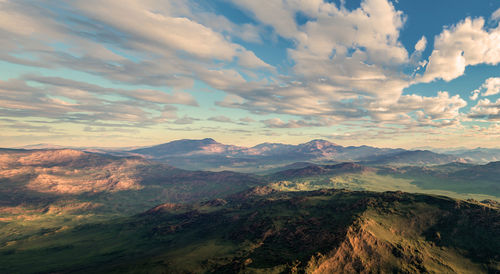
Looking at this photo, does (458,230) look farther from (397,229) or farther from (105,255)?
(105,255)

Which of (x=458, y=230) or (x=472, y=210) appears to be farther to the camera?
(x=472, y=210)

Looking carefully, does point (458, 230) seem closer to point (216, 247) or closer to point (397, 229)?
point (397, 229)

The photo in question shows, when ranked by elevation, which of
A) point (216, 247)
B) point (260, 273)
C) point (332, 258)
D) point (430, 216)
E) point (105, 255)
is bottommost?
point (105, 255)

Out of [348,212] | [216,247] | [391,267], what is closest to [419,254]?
[391,267]

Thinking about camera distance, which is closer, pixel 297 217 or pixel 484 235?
pixel 484 235

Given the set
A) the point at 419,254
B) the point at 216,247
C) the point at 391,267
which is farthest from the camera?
the point at 216,247

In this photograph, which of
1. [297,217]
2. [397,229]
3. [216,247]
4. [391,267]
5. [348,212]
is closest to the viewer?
[391,267]

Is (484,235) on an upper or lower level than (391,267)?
upper

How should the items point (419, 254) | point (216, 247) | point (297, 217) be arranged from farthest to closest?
point (297, 217) < point (216, 247) < point (419, 254)

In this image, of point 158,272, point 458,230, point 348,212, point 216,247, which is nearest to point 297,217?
point 348,212
